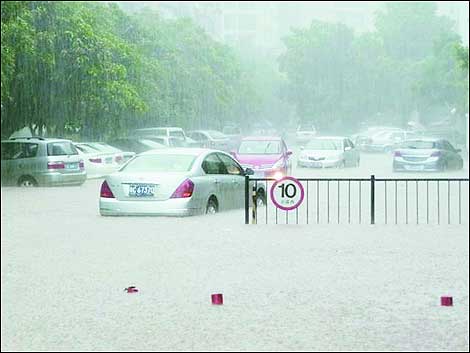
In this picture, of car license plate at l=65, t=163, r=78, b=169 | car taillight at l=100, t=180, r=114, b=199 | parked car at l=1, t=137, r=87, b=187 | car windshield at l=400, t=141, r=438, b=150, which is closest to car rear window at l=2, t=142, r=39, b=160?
parked car at l=1, t=137, r=87, b=187

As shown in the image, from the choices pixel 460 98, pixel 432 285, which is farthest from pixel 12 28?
pixel 460 98

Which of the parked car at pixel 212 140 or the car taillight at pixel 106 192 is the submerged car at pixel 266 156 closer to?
the parked car at pixel 212 140

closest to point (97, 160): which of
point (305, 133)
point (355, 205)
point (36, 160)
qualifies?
point (36, 160)

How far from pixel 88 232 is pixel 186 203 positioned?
1.23 metres

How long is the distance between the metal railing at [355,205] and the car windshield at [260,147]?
0.62m

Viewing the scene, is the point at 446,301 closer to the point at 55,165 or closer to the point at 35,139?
the point at 35,139

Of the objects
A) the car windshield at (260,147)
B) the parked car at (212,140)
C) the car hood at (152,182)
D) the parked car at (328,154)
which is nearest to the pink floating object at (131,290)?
the car hood at (152,182)

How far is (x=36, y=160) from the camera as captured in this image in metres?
→ 16.9

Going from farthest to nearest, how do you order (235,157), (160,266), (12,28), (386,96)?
1. (386,96)
2. (12,28)
3. (235,157)
4. (160,266)

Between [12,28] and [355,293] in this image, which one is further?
[12,28]

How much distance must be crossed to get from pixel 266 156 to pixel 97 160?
2.31m

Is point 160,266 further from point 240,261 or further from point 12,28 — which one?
point 12,28

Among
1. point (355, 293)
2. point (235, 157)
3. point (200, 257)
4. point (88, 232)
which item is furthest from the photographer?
point (235, 157)

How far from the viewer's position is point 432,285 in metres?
9.04
